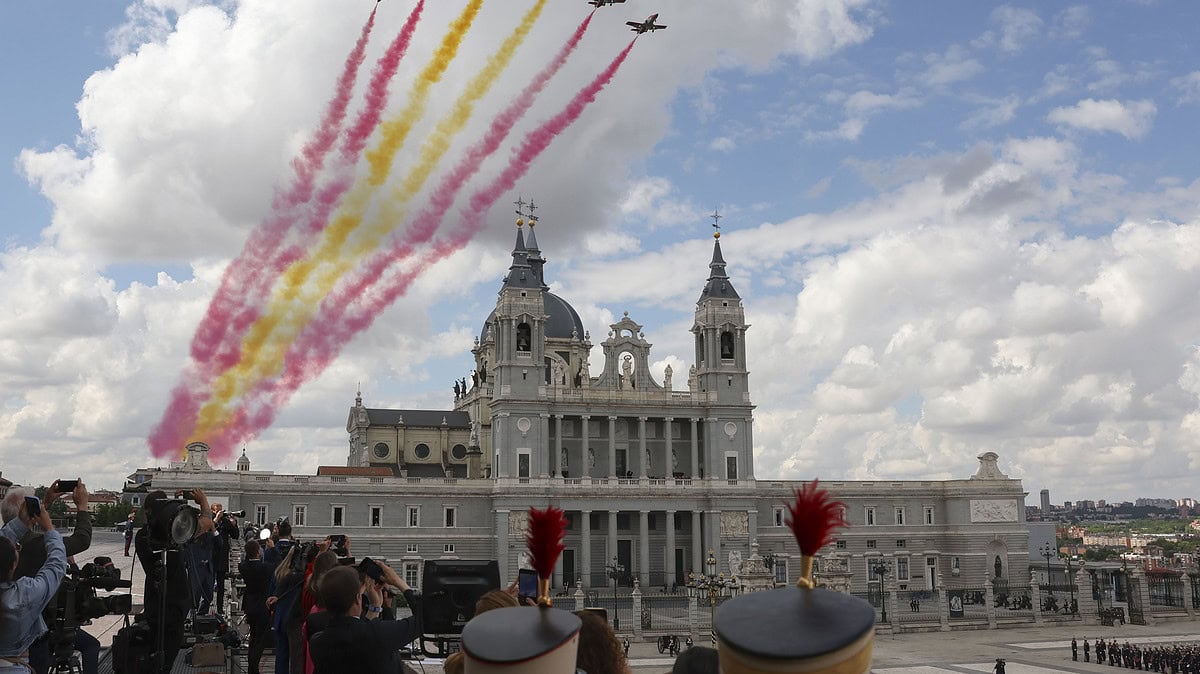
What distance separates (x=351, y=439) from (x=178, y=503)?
Result: 296ft

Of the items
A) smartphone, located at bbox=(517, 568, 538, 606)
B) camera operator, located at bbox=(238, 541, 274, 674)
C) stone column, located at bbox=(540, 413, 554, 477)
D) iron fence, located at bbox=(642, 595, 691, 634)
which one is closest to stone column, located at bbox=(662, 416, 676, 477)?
stone column, located at bbox=(540, 413, 554, 477)

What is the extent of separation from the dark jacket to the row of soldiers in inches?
1589

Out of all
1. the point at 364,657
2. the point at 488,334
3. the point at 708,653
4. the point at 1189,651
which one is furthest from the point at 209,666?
the point at 488,334

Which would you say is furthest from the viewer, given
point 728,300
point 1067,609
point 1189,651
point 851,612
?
point 728,300

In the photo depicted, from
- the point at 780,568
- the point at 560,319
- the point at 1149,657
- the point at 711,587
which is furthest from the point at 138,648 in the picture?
the point at 560,319

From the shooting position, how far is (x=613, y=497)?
243 ft

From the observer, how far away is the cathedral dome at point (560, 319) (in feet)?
299

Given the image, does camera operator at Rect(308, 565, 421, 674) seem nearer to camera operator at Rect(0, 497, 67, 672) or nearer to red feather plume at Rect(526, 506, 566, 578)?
camera operator at Rect(0, 497, 67, 672)

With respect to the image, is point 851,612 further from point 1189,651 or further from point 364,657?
point 1189,651

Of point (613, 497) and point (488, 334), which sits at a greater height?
point (488, 334)

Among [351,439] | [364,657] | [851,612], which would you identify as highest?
[351,439]

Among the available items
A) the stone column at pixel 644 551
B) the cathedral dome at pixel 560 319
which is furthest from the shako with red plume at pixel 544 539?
the cathedral dome at pixel 560 319

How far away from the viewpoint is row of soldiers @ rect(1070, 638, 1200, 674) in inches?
1594

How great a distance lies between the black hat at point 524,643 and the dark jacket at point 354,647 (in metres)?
3.00
